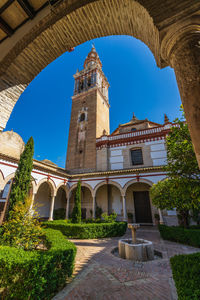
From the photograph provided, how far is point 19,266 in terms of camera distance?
281cm

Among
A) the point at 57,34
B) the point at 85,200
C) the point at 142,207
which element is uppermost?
the point at 57,34

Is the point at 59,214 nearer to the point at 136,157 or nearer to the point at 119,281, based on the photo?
the point at 136,157

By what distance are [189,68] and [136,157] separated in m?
15.6

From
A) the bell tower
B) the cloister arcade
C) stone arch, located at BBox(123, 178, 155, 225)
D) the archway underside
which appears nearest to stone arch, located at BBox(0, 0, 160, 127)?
the archway underside

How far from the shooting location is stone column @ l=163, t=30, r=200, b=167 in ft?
4.51

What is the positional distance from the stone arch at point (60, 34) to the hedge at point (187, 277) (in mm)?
3687

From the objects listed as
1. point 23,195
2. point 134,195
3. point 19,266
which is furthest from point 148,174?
point 19,266

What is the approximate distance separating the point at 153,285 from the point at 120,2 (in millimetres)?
5938

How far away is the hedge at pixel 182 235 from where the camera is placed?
22.3 ft

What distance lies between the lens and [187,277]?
6.90ft

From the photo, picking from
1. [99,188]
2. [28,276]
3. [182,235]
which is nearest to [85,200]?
[99,188]

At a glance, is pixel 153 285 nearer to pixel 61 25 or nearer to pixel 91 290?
pixel 91 290

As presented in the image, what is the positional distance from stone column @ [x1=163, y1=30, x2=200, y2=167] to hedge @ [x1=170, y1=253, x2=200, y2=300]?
171 centimetres

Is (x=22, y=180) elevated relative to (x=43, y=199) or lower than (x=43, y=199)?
elevated
